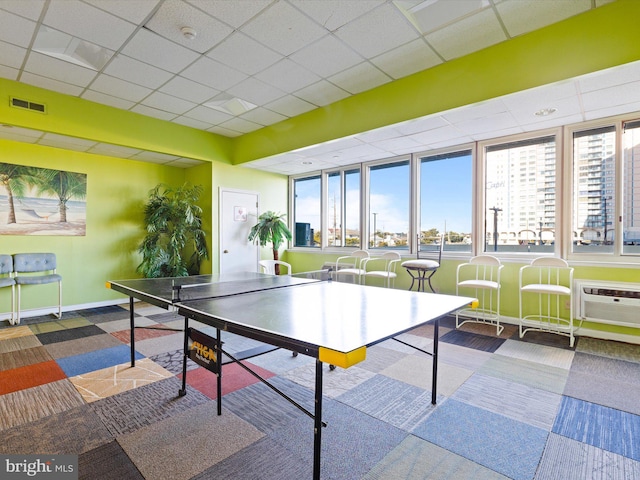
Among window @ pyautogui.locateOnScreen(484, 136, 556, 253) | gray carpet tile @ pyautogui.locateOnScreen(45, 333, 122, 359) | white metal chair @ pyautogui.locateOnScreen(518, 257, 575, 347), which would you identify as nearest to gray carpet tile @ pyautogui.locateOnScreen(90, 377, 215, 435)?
gray carpet tile @ pyautogui.locateOnScreen(45, 333, 122, 359)

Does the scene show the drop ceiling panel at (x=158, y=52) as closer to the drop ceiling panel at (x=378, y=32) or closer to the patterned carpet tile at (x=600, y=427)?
the drop ceiling panel at (x=378, y=32)

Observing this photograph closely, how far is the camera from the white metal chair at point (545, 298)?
4327 mm

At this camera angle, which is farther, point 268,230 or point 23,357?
point 268,230

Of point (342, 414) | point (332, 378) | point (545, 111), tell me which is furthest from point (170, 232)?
point (545, 111)

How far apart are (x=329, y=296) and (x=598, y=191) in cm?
414

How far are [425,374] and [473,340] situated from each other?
4.63ft

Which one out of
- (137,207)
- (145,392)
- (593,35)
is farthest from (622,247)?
(137,207)

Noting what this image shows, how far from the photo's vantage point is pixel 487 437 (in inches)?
83.7

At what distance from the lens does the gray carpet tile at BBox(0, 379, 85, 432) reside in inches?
91.7

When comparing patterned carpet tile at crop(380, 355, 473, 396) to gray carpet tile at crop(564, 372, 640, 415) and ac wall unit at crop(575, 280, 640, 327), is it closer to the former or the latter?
gray carpet tile at crop(564, 372, 640, 415)

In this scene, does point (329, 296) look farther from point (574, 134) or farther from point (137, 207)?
point (137, 207)

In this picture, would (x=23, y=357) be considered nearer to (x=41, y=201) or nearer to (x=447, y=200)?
(x=41, y=201)

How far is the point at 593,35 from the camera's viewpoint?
9.31 ft

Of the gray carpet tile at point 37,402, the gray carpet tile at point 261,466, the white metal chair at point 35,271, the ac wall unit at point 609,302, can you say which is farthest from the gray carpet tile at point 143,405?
the ac wall unit at point 609,302
